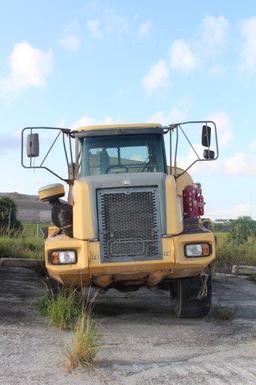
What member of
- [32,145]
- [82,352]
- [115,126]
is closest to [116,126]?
[115,126]

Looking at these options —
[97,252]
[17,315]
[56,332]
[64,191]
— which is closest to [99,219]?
[97,252]

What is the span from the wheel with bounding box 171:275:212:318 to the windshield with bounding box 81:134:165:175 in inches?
71.2

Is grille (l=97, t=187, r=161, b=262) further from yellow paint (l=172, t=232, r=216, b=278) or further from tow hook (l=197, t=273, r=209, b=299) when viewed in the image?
tow hook (l=197, t=273, r=209, b=299)

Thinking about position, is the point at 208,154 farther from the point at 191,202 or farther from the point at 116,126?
the point at 116,126

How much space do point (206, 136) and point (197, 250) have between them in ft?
6.62

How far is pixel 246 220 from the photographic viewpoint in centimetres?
2605

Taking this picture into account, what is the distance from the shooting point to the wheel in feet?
30.2

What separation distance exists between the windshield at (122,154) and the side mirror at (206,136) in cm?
68

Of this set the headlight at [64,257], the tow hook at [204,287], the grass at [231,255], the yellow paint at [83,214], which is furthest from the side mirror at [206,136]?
the grass at [231,255]

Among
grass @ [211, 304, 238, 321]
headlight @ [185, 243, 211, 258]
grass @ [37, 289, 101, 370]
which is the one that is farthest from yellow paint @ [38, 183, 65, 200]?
grass @ [211, 304, 238, 321]

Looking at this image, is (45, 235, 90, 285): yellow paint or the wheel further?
the wheel

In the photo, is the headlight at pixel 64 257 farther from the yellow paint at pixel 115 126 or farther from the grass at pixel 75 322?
the yellow paint at pixel 115 126

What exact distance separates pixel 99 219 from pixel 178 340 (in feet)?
6.41

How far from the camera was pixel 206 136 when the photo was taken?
933 centimetres
